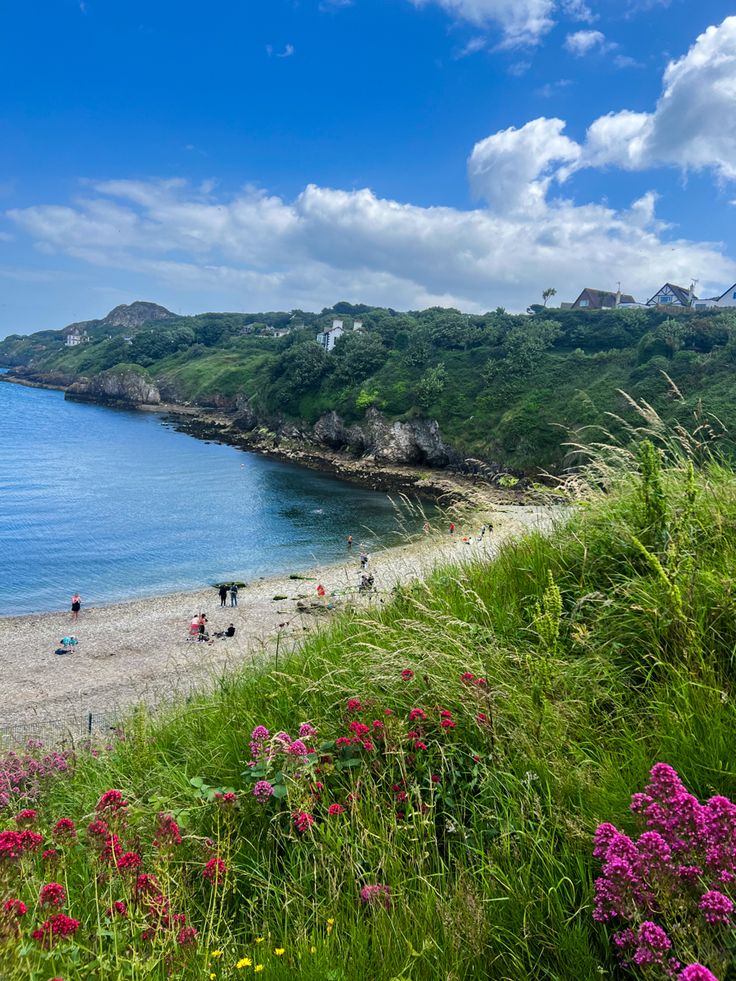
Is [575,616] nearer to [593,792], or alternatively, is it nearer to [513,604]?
[513,604]

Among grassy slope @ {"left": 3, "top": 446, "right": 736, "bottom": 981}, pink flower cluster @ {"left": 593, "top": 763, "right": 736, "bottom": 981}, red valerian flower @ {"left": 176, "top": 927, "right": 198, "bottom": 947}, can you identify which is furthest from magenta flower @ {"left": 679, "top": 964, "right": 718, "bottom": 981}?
red valerian flower @ {"left": 176, "top": 927, "right": 198, "bottom": 947}

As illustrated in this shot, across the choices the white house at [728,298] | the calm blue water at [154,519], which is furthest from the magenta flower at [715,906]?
the white house at [728,298]

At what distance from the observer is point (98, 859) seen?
2.58 metres

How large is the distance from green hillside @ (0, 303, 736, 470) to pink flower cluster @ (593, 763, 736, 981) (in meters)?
45.2

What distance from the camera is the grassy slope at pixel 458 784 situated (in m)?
2.15

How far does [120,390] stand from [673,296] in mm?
128576

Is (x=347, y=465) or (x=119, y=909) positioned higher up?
(x=119, y=909)

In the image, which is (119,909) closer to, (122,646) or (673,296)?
(122,646)

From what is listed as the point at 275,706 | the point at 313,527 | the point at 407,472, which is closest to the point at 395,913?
the point at 275,706

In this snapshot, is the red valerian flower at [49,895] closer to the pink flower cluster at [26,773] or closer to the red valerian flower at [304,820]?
the red valerian flower at [304,820]

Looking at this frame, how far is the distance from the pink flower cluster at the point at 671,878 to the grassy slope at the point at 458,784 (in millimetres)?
278

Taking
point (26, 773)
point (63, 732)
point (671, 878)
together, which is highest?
point (671, 878)

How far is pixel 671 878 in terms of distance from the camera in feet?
5.68

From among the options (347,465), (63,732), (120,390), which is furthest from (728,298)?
(120,390)
